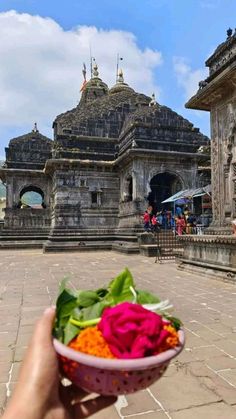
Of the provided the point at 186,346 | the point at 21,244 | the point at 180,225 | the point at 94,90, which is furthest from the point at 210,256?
the point at 94,90

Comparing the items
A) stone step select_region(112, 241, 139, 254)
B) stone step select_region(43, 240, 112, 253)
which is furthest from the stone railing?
stone step select_region(112, 241, 139, 254)

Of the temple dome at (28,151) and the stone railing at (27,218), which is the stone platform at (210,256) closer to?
the stone railing at (27,218)

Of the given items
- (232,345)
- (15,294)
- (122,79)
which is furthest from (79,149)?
(232,345)

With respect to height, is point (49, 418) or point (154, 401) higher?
point (49, 418)

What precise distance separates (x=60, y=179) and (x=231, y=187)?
13299mm

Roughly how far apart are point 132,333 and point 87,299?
34 centimetres

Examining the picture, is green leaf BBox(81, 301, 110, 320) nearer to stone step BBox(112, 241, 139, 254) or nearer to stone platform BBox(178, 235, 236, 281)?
stone platform BBox(178, 235, 236, 281)

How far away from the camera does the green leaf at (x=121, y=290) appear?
1.42m

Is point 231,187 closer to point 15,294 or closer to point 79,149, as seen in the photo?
point 15,294

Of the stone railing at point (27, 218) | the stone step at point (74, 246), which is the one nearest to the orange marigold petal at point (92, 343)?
the stone step at point (74, 246)

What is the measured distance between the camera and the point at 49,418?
1260 mm

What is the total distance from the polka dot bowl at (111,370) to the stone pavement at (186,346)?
1566 millimetres

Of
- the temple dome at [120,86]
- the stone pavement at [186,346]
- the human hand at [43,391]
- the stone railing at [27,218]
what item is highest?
the temple dome at [120,86]

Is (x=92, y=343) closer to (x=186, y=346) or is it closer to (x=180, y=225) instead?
(x=186, y=346)
